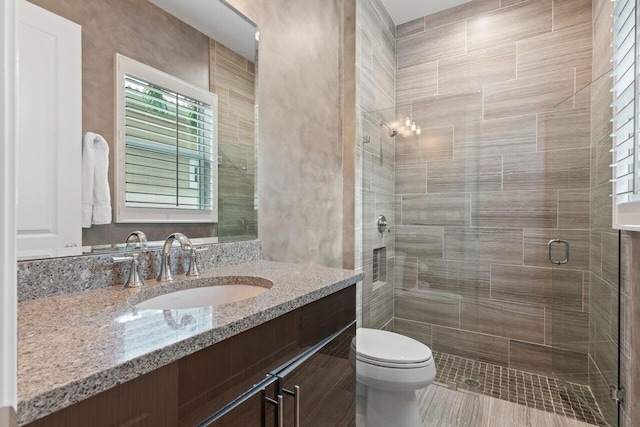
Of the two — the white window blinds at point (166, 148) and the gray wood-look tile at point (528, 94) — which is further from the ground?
the gray wood-look tile at point (528, 94)

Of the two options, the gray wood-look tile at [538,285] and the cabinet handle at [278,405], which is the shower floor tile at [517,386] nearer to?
the gray wood-look tile at [538,285]

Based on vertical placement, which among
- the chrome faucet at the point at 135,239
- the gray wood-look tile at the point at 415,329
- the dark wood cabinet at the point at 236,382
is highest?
the chrome faucet at the point at 135,239

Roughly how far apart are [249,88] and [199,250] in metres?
0.79

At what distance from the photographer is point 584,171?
2098mm

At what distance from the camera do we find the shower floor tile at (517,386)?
1.96m

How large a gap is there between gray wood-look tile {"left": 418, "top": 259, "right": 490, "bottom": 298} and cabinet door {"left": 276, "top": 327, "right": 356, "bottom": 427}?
119 centimetres

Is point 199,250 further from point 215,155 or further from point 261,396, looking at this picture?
point 261,396

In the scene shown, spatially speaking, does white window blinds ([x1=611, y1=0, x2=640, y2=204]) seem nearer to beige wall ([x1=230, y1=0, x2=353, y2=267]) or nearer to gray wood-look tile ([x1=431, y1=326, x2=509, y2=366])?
gray wood-look tile ([x1=431, y1=326, x2=509, y2=366])

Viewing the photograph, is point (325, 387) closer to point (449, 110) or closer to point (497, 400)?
point (497, 400)

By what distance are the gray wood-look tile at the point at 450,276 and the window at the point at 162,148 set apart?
1.56 meters

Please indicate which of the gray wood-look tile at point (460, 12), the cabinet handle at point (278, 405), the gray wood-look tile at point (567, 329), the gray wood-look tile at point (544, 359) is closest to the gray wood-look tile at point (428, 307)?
the gray wood-look tile at point (544, 359)

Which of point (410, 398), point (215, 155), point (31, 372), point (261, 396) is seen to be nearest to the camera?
point (31, 372)

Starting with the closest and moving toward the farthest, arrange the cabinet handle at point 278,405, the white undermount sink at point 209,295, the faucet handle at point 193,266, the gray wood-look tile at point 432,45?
the cabinet handle at point 278,405
the white undermount sink at point 209,295
the faucet handle at point 193,266
the gray wood-look tile at point 432,45

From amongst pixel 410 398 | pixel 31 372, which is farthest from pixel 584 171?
pixel 31 372
